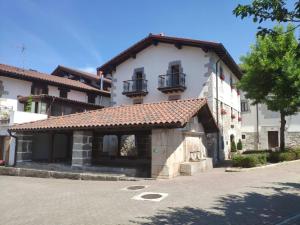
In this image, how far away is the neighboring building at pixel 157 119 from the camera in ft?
43.3

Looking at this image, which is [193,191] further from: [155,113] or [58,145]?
[58,145]

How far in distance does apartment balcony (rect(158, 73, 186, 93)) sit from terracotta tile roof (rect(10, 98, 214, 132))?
5.59 metres

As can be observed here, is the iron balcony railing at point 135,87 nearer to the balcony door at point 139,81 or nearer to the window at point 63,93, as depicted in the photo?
the balcony door at point 139,81

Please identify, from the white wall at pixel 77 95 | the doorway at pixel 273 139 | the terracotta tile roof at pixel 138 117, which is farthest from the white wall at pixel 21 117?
the doorway at pixel 273 139

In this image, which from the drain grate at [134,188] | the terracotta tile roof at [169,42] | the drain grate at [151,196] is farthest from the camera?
the terracotta tile roof at [169,42]

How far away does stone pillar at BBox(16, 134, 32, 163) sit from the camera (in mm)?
18094

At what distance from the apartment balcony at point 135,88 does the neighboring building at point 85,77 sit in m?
9.23

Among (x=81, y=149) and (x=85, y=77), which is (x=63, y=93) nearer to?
(x=85, y=77)

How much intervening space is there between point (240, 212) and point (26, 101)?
21275 mm

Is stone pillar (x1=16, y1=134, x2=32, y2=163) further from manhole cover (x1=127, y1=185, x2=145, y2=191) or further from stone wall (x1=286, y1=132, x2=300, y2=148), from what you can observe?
stone wall (x1=286, y1=132, x2=300, y2=148)

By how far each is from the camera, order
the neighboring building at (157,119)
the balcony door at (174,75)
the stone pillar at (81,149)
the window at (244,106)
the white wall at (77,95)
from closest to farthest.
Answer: the neighboring building at (157,119) < the stone pillar at (81,149) < the balcony door at (174,75) < the white wall at (77,95) < the window at (244,106)

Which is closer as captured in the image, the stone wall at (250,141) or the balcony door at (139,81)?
the balcony door at (139,81)

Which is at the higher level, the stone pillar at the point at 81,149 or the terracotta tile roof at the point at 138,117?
the terracotta tile roof at the point at 138,117

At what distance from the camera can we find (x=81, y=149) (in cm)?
1485
